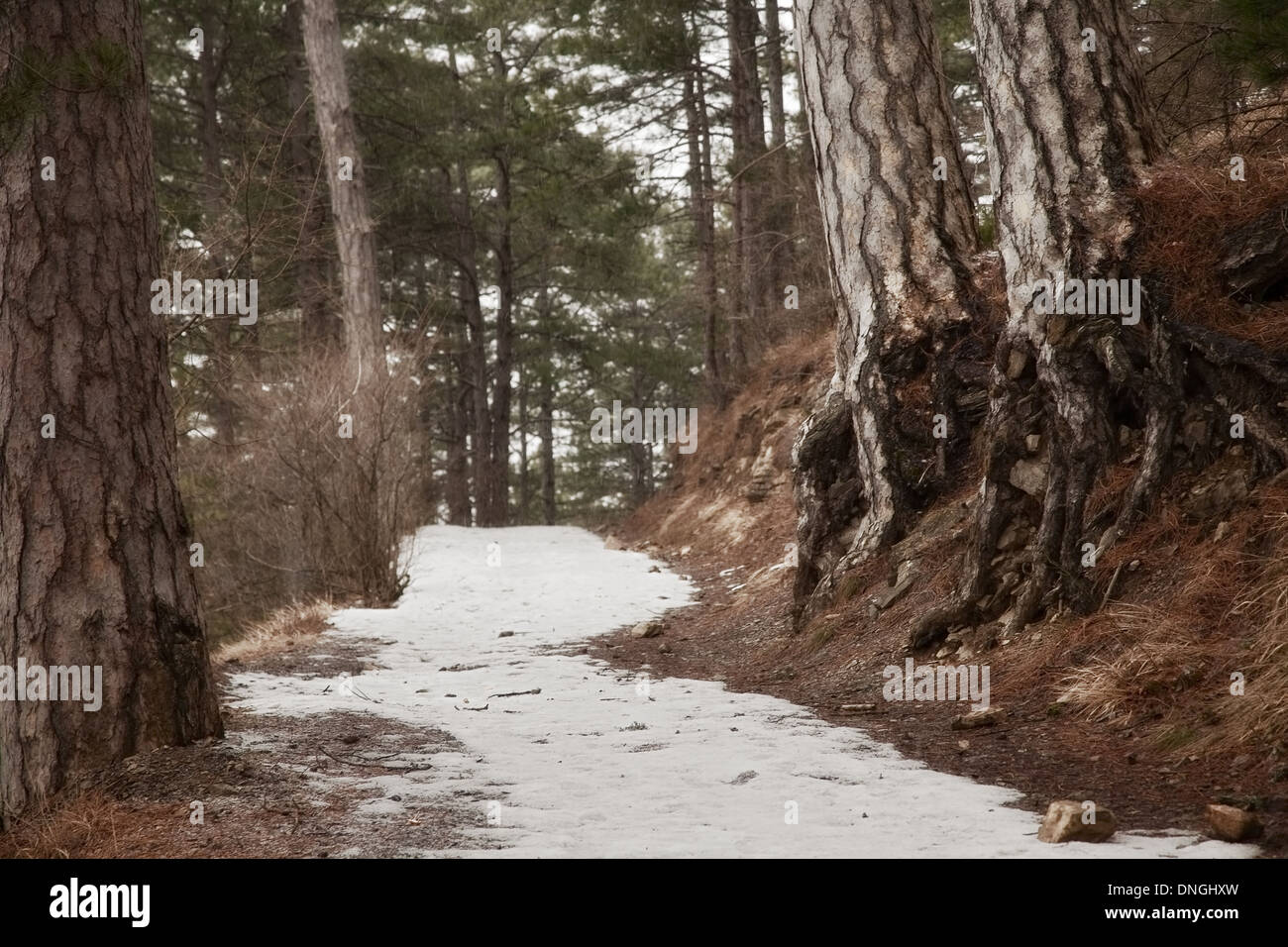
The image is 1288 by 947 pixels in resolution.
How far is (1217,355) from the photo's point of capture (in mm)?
4820

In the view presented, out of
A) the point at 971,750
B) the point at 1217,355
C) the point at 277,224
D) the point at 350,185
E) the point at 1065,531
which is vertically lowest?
the point at 971,750

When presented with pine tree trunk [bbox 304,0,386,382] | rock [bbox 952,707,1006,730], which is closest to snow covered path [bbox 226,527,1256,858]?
rock [bbox 952,707,1006,730]

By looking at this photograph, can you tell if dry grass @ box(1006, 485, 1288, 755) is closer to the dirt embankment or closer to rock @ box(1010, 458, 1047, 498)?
the dirt embankment

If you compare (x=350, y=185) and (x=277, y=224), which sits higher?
(x=350, y=185)

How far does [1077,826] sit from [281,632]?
7166mm

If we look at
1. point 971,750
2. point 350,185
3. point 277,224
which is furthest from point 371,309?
point 971,750

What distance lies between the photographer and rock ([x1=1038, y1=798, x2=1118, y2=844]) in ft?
10.0

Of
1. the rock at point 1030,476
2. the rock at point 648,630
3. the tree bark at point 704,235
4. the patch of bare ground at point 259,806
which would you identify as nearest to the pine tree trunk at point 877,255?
the rock at point 1030,476

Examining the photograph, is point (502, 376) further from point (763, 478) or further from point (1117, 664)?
point (1117, 664)

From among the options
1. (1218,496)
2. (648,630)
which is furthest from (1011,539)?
(648,630)

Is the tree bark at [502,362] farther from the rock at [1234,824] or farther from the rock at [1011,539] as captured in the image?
the rock at [1234,824]
